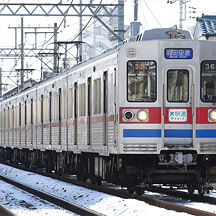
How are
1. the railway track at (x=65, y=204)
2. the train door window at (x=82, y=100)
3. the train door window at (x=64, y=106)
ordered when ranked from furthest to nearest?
the train door window at (x=64, y=106) < the train door window at (x=82, y=100) < the railway track at (x=65, y=204)

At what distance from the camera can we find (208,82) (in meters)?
13.8

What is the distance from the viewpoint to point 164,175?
45.8ft

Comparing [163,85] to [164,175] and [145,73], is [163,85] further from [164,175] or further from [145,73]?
[164,175]

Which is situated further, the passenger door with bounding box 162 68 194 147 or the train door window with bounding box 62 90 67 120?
the train door window with bounding box 62 90 67 120

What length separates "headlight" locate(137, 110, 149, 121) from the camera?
1359cm

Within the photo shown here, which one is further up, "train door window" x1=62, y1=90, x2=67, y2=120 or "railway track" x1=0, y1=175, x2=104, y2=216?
"train door window" x1=62, y1=90, x2=67, y2=120

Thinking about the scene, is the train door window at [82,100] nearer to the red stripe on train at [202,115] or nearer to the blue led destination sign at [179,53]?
the blue led destination sign at [179,53]

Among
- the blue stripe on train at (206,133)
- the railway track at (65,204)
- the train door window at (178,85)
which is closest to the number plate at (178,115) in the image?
the train door window at (178,85)

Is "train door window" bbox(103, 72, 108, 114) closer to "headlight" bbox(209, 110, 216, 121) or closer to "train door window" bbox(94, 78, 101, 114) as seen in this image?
"train door window" bbox(94, 78, 101, 114)

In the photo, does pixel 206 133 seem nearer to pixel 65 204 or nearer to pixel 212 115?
pixel 212 115

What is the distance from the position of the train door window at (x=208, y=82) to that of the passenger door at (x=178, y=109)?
25 cm

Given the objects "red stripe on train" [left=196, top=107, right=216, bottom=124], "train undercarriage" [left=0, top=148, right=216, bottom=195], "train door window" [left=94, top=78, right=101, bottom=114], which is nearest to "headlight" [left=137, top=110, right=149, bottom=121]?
"train undercarriage" [left=0, top=148, right=216, bottom=195]

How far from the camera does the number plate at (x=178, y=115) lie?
44.9 ft

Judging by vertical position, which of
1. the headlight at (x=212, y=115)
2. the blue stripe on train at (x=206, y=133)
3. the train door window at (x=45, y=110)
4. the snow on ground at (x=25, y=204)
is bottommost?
the snow on ground at (x=25, y=204)
